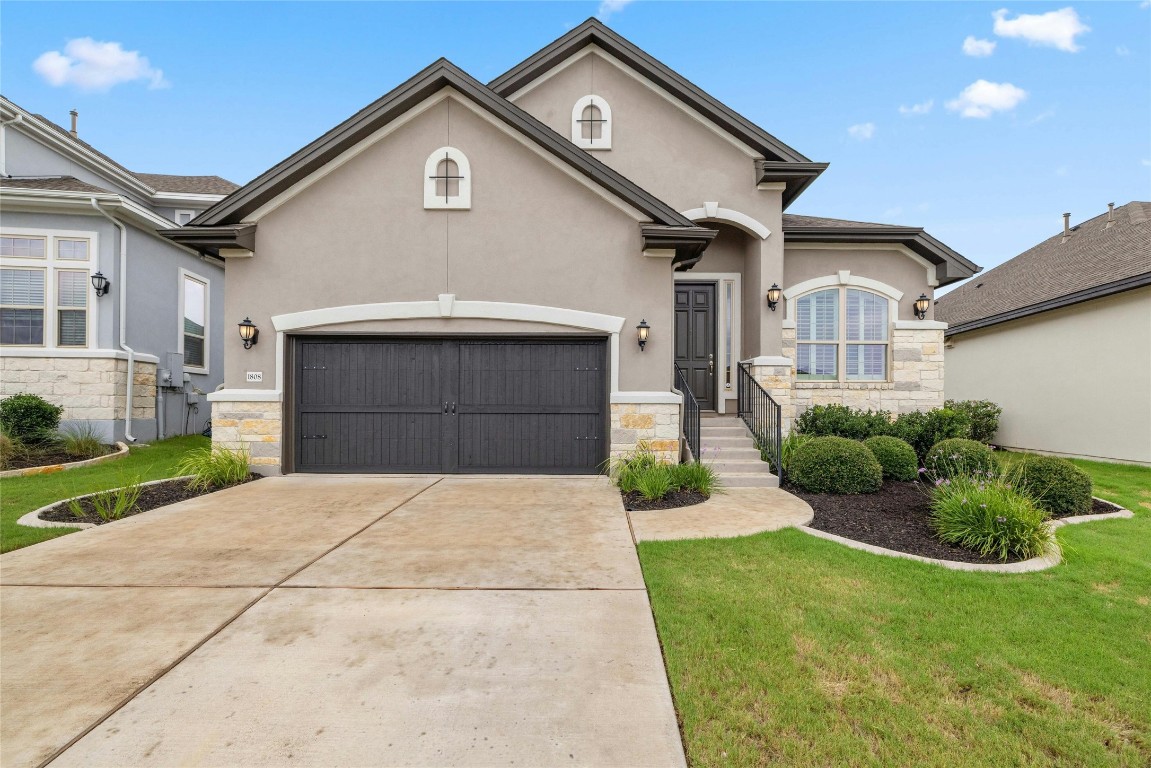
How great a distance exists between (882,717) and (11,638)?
4826 mm

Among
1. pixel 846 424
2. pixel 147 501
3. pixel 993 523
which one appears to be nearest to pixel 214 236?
pixel 147 501

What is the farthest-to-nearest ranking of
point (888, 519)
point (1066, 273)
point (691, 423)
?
1. point (1066, 273)
2. point (691, 423)
3. point (888, 519)

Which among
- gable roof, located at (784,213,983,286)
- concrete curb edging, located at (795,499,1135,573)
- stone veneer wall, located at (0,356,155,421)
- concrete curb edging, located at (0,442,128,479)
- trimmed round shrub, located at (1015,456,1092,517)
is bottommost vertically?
concrete curb edging, located at (795,499,1135,573)

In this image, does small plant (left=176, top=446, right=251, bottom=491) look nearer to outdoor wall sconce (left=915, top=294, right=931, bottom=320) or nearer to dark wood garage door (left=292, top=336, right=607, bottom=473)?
dark wood garage door (left=292, top=336, right=607, bottom=473)

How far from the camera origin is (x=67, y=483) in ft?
23.8

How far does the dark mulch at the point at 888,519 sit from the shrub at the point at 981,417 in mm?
6887

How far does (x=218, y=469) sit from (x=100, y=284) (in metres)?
5.94

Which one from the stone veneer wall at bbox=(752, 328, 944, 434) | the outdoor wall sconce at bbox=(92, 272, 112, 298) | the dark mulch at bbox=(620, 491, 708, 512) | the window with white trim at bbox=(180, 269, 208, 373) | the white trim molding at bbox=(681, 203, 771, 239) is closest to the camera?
the dark mulch at bbox=(620, 491, 708, 512)

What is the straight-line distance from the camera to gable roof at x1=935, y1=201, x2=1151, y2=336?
10625 mm

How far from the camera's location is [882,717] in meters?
2.31

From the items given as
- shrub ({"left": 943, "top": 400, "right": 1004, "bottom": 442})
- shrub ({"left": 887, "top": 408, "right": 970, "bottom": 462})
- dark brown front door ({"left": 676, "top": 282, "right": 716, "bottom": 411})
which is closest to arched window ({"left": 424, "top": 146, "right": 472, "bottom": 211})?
dark brown front door ({"left": 676, "top": 282, "right": 716, "bottom": 411})

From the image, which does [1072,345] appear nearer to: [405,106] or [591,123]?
[591,123]

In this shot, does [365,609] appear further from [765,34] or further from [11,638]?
[765,34]

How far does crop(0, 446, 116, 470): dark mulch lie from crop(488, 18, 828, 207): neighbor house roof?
400 inches
